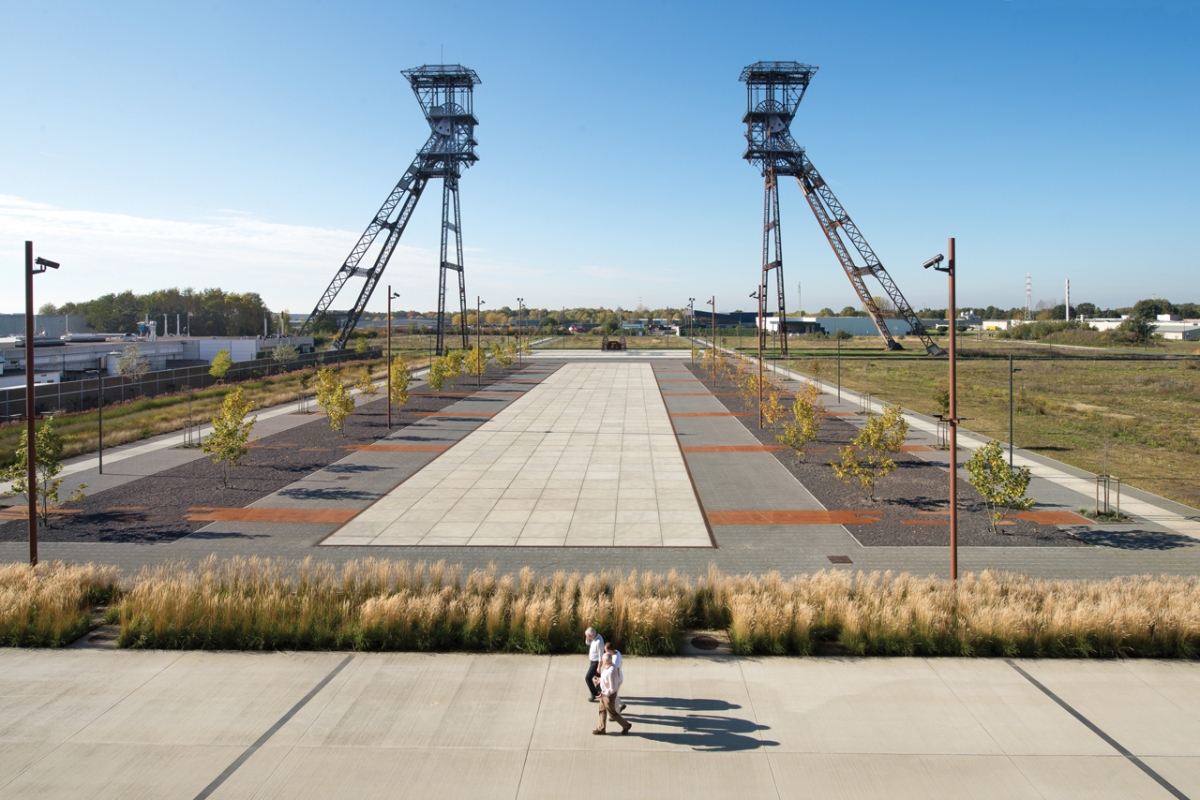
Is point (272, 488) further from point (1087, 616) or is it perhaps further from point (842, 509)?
point (1087, 616)

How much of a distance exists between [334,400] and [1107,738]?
27.0 meters

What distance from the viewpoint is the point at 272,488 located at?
22.1m

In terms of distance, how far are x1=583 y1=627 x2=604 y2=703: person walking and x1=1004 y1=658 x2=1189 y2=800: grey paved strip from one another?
6.05 meters

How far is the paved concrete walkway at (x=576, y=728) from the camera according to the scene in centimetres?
812

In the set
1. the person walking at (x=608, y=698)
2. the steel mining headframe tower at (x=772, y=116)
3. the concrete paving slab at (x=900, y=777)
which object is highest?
the steel mining headframe tower at (x=772, y=116)

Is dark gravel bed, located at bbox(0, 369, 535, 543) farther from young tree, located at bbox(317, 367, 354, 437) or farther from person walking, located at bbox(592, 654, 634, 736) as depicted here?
person walking, located at bbox(592, 654, 634, 736)

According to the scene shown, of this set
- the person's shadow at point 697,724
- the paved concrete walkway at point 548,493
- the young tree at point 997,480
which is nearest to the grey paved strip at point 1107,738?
the person's shadow at point 697,724

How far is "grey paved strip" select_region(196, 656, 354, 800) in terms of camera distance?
8.01 m

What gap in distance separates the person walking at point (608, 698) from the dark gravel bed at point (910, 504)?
377 inches

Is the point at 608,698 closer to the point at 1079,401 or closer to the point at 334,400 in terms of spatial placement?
the point at 334,400

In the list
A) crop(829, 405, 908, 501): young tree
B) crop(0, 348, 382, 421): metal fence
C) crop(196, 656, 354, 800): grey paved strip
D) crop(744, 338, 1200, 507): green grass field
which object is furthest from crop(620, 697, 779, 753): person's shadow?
crop(0, 348, 382, 421): metal fence

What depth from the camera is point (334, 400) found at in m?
30.0

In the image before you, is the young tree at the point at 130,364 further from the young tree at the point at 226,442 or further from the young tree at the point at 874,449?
the young tree at the point at 874,449

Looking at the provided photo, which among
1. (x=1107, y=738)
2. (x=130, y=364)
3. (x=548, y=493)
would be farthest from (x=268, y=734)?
(x=130, y=364)
